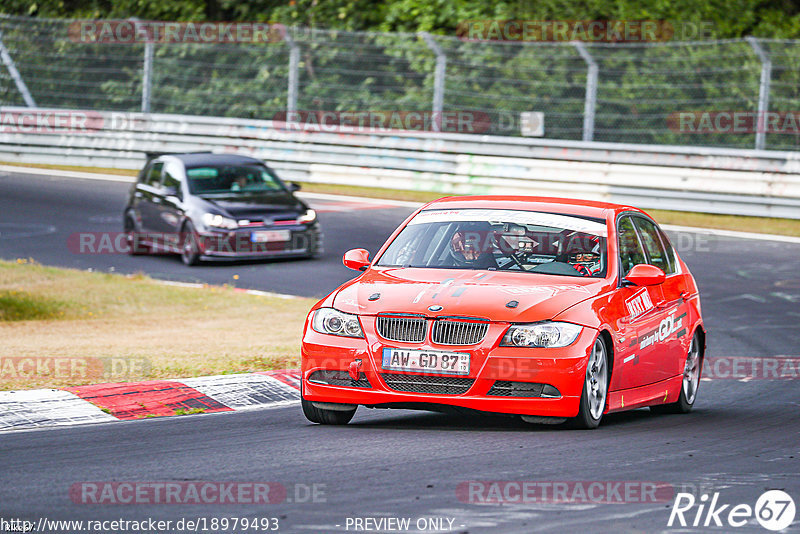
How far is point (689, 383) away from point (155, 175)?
40.4 feet

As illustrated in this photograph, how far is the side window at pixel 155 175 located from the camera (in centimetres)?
2047

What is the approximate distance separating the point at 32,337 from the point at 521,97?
49.8 feet

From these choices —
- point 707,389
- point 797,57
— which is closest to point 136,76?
point 797,57

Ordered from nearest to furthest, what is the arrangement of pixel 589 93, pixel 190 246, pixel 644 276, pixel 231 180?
pixel 644 276
pixel 190 246
pixel 231 180
pixel 589 93

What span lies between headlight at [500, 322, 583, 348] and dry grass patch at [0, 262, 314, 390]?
345 cm

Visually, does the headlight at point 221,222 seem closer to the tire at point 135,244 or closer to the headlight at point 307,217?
the headlight at point 307,217

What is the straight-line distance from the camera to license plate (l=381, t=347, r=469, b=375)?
26.0ft

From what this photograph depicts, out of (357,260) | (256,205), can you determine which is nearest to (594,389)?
(357,260)

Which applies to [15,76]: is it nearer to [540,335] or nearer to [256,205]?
[256,205]

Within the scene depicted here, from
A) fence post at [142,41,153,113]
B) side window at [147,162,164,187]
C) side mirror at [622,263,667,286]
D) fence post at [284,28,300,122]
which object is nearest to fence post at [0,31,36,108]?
fence post at [142,41,153,113]

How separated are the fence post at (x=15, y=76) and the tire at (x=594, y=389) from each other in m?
25.5

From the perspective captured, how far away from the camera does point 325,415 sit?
8.55 metres

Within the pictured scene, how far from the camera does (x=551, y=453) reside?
746 cm

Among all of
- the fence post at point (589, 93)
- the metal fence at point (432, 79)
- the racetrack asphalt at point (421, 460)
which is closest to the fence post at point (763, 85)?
the metal fence at point (432, 79)
